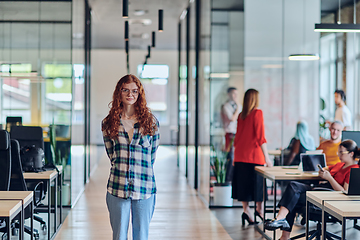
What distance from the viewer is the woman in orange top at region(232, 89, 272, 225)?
499cm

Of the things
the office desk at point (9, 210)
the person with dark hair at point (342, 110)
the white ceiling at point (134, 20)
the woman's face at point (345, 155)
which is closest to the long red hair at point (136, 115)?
the office desk at point (9, 210)

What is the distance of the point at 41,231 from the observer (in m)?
4.72

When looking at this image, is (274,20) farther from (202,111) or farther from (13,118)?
(13,118)

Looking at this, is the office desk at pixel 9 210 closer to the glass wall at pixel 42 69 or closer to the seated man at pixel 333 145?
the glass wall at pixel 42 69

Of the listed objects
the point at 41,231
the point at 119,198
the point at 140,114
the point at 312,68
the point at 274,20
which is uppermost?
the point at 274,20

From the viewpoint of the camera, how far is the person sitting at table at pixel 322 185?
13.0 ft

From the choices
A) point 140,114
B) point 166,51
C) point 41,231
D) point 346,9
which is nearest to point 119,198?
point 140,114

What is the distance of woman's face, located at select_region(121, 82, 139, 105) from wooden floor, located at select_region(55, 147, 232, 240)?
232 cm

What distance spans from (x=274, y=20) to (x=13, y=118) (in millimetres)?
3735

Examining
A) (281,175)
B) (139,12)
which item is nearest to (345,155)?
(281,175)

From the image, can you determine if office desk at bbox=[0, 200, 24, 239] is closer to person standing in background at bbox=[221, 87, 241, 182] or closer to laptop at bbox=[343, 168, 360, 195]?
laptop at bbox=[343, 168, 360, 195]

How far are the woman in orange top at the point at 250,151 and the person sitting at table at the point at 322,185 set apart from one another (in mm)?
792

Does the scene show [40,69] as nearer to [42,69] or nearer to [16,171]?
[42,69]

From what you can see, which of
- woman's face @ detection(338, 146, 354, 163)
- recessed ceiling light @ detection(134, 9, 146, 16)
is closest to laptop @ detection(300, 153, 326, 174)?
woman's face @ detection(338, 146, 354, 163)
